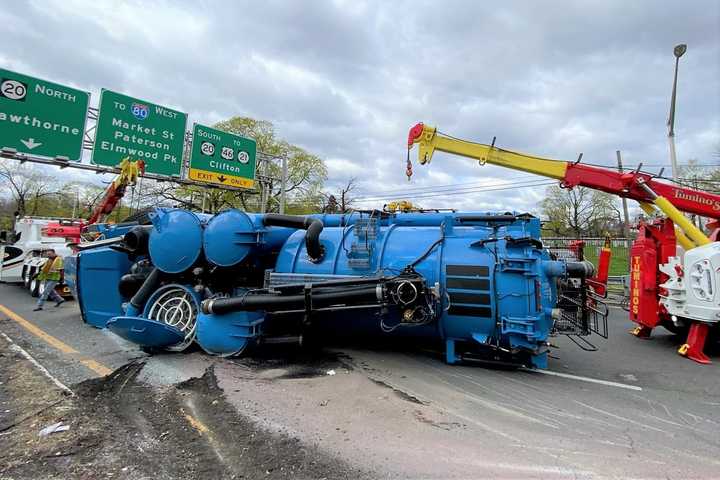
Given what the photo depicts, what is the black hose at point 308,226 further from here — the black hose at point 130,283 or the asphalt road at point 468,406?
the black hose at point 130,283

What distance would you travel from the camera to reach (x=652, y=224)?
772 cm

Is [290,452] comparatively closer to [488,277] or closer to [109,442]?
[109,442]

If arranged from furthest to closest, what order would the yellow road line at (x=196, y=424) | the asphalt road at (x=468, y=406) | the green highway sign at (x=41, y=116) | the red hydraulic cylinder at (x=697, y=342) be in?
1. the green highway sign at (x=41, y=116)
2. the red hydraulic cylinder at (x=697, y=342)
3. the yellow road line at (x=196, y=424)
4. the asphalt road at (x=468, y=406)

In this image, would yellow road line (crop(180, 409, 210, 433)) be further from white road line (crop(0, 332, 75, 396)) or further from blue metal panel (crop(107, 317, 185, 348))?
blue metal panel (crop(107, 317, 185, 348))

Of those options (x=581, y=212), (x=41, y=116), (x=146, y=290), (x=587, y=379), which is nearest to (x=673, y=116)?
(x=587, y=379)

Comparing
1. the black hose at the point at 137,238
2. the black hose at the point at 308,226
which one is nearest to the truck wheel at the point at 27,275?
the black hose at the point at 137,238

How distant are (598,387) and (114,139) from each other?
46.5ft

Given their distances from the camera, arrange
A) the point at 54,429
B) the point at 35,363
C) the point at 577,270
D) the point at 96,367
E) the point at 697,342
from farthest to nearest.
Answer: the point at 697,342, the point at 577,270, the point at 35,363, the point at 96,367, the point at 54,429

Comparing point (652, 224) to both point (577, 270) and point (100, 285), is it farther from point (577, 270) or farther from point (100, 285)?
point (100, 285)

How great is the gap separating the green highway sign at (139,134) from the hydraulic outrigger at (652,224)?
380 inches

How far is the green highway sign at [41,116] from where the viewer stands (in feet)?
35.7

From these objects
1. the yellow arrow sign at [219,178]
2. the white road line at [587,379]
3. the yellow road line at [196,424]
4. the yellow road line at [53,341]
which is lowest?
the yellow road line at [53,341]

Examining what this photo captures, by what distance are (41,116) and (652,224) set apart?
51.4 ft

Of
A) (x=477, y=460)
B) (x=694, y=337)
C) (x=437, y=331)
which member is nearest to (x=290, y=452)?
(x=477, y=460)
